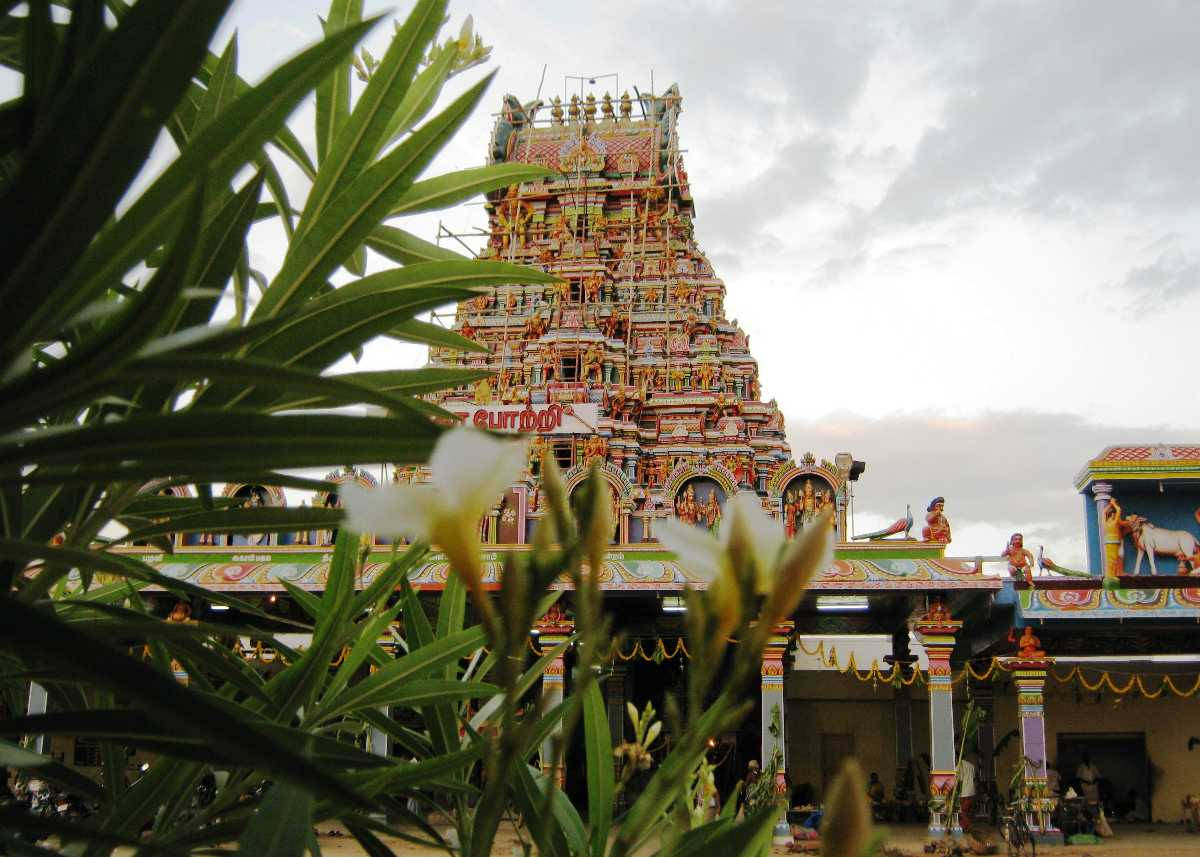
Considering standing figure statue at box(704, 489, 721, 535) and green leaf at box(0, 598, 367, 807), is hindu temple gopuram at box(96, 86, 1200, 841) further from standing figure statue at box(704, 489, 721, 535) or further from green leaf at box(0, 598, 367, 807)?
green leaf at box(0, 598, 367, 807)

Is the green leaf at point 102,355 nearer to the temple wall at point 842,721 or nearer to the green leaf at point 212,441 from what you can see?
the green leaf at point 212,441

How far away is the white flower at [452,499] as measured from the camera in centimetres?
61

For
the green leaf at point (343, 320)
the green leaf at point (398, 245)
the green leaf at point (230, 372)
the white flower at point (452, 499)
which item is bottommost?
the white flower at point (452, 499)

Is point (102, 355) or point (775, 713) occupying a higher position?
point (102, 355)

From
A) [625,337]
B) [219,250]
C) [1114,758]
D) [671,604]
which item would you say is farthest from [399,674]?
[625,337]

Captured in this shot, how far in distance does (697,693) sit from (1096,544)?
16.7m

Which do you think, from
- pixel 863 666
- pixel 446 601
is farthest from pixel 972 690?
pixel 446 601

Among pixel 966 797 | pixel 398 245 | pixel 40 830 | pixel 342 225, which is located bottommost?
pixel 966 797

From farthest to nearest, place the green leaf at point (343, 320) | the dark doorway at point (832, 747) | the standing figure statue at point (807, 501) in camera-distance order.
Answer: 1. the dark doorway at point (832, 747)
2. the standing figure statue at point (807, 501)
3. the green leaf at point (343, 320)

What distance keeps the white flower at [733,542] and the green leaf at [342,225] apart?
21.9 inches

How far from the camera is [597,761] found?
1.30m

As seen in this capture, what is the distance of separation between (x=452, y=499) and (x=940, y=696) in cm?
1358

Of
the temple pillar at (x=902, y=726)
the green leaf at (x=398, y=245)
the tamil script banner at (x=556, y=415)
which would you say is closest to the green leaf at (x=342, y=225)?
the green leaf at (x=398, y=245)

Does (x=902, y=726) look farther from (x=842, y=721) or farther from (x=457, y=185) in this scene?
(x=457, y=185)
